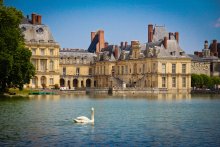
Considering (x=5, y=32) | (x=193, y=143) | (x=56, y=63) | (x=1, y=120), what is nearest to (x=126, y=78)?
(x=56, y=63)

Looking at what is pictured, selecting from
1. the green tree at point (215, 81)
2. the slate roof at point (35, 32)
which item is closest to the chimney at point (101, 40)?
the slate roof at point (35, 32)

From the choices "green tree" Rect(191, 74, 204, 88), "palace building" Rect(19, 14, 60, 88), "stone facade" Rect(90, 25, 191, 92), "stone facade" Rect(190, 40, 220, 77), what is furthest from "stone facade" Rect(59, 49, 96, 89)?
"stone facade" Rect(190, 40, 220, 77)

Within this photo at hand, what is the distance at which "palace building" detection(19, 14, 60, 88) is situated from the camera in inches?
3337

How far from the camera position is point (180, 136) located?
22328 millimetres

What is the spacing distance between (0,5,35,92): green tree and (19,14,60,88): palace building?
95.2 ft

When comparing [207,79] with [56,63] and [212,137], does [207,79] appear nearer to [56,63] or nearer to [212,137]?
[56,63]

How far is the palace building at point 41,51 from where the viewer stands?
84.8 metres

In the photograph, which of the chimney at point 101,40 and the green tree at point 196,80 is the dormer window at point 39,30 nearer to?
the chimney at point 101,40

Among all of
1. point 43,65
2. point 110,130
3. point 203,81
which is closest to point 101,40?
point 203,81

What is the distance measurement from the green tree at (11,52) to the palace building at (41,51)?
29008mm

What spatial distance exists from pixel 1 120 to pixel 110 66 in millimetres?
71928

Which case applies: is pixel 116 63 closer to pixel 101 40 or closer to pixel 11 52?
pixel 101 40

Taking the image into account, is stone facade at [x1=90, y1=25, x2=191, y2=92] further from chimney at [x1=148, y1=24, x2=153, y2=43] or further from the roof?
the roof

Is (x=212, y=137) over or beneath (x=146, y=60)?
beneath
